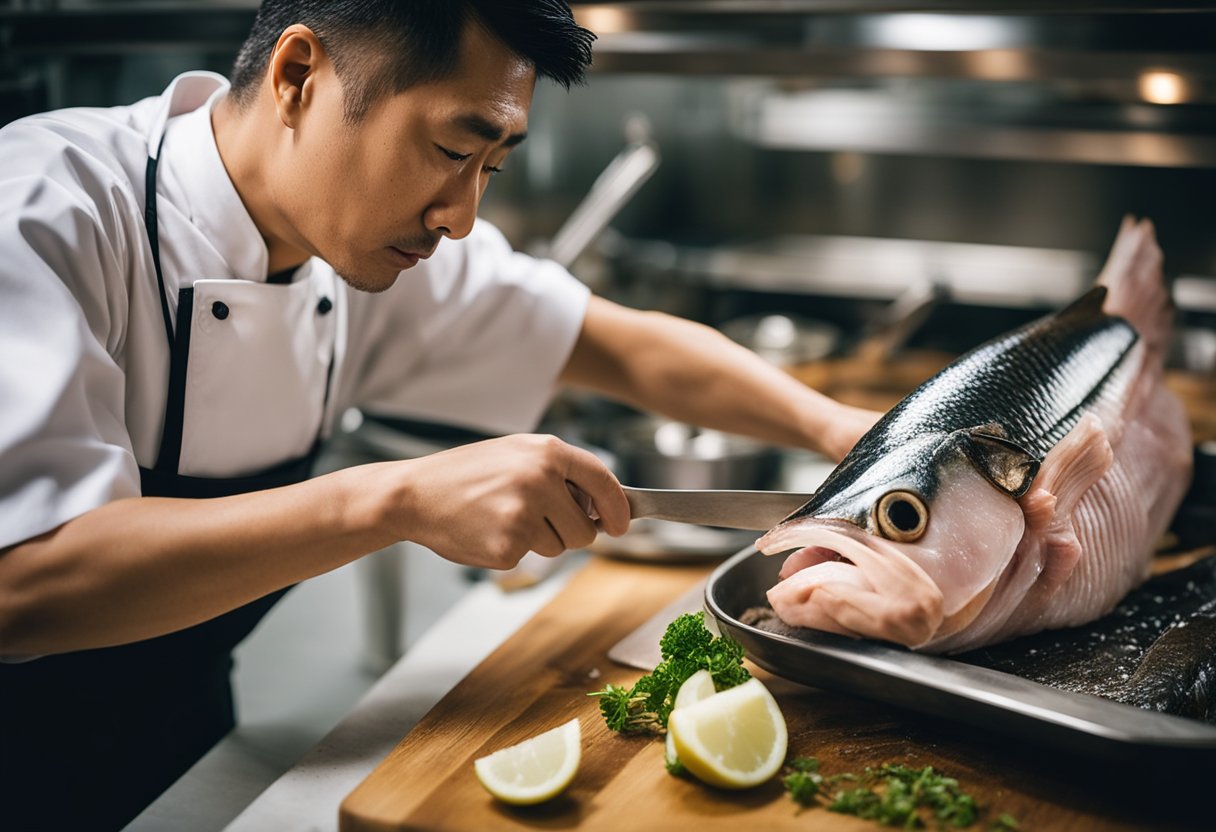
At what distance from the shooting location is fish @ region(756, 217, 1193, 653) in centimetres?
148

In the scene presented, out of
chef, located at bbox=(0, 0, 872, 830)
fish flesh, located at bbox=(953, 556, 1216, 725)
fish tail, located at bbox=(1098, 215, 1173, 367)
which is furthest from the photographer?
fish tail, located at bbox=(1098, 215, 1173, 367)

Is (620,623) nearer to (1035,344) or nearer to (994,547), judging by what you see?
A: (994,547)

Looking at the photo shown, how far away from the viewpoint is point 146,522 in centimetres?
140

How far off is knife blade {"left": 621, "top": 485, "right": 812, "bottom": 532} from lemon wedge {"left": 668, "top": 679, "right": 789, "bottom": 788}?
0.88 feet

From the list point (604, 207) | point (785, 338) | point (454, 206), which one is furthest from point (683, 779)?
point (785, 338)

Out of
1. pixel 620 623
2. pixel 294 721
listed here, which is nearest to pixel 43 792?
pixel 294 721

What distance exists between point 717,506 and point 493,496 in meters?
0.35

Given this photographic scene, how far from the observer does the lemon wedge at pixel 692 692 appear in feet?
4.81

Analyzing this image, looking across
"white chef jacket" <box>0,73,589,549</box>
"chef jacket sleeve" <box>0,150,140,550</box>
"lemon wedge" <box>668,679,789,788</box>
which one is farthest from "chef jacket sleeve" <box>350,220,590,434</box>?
"lemon wedge" <box>668,679,789,788</box>

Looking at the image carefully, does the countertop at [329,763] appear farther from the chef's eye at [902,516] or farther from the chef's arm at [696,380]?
the chef's eye at [902,516]

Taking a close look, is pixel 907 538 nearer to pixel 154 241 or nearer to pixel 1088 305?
pixel 1088 305

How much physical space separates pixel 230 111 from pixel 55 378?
631 millimetres

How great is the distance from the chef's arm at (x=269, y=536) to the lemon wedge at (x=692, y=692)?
239mm

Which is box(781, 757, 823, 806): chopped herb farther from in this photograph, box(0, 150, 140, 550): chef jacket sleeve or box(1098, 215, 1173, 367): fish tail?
box(1098, 215, 1173, 367): fish tail
